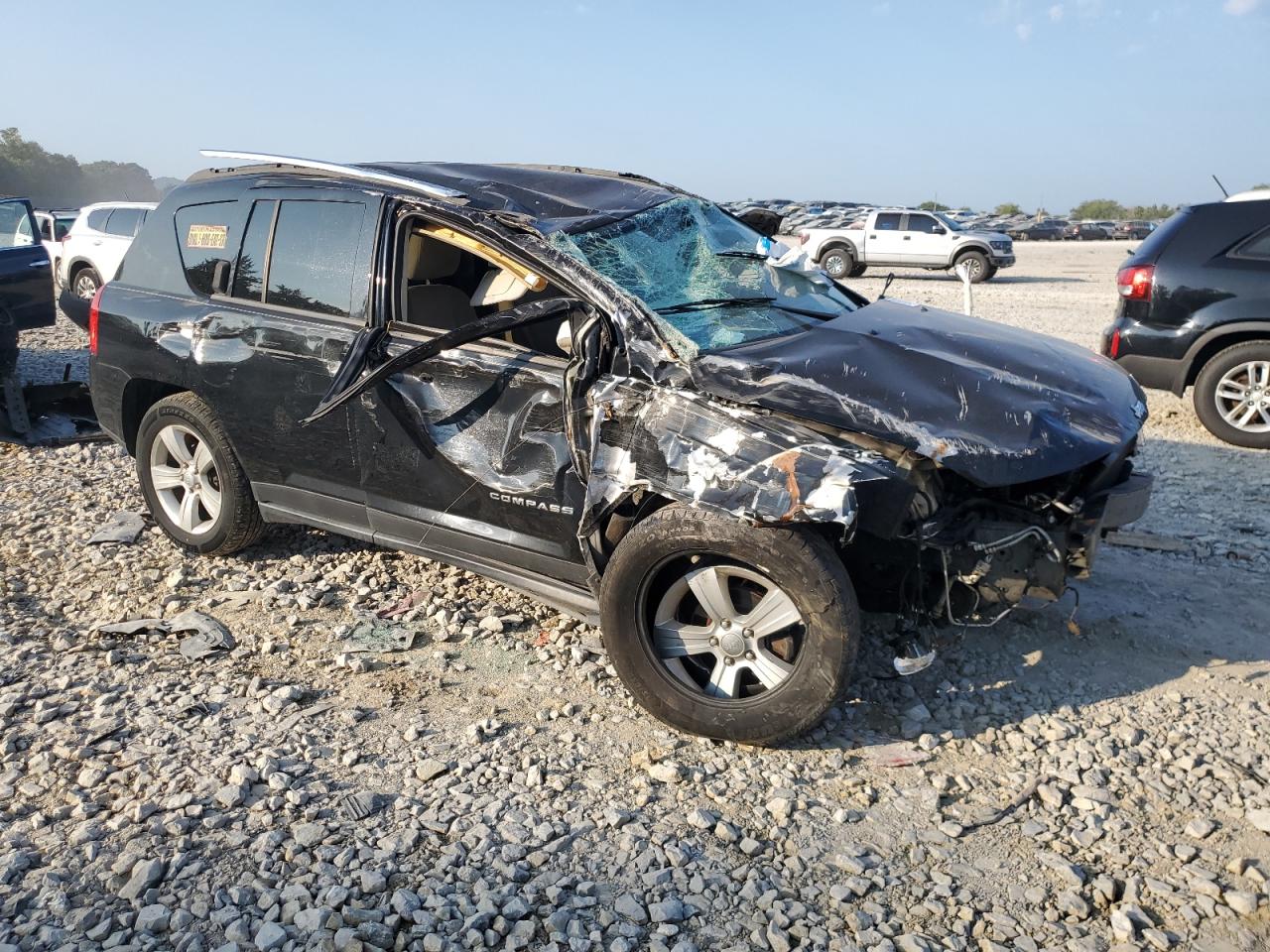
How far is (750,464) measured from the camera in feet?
10.6

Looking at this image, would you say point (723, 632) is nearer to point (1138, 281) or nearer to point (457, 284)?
point (457, 284)

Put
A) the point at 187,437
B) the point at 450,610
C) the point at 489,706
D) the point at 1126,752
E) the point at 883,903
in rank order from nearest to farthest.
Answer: the point at 883,903 < the point at 1126,752 < the point at 489,706 < the point at 450,610 < the point at 187,437

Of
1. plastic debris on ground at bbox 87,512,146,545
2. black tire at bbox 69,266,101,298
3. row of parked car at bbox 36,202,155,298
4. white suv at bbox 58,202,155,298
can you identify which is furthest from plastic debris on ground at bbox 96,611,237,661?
black tire at bbox 69,266,101,298

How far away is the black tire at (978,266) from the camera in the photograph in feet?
75.9

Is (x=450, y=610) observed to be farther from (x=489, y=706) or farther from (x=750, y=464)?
(x=750, y=464)

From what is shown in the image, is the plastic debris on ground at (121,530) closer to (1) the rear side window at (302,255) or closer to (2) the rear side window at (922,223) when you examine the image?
(1) the rear side window at (302,255)

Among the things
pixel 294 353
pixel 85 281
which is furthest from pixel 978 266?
pixel 294 353

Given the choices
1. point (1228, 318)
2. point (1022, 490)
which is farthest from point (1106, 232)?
point (1022, 490)

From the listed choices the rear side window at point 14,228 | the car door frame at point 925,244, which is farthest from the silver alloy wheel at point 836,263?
the rear side window at point 14,228

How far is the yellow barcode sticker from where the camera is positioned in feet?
15.8

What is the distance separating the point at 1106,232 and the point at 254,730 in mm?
52360

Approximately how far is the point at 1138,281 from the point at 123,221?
577 inches

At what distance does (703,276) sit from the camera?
169 inches

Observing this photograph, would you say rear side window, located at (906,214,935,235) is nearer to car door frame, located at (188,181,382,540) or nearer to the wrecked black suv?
the wrecked black suv
